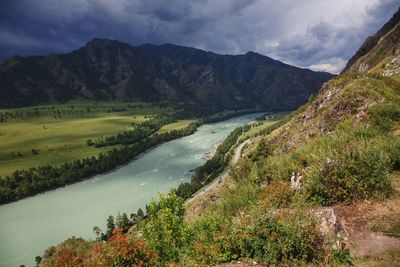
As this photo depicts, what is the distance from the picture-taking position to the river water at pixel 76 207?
97.3 meters

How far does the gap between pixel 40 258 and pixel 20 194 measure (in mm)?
66127

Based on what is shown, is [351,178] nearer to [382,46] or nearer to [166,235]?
[166,235]

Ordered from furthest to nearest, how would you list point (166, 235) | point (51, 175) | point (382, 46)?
point (51, 175) < point (382, 46) < point (166, 235)

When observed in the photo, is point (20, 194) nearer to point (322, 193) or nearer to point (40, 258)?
point (40, 258)

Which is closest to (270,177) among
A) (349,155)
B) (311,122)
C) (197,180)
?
(349,155)

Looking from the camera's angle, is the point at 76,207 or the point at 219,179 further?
the point at 219,179

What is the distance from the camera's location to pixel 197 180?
13862 centimetres

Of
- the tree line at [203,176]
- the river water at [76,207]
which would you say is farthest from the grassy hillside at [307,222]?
the tree line at [203,176]

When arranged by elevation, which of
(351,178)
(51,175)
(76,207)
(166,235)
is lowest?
(76,207)

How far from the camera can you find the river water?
97.3 metres

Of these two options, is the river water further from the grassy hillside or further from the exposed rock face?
the exposed rock face

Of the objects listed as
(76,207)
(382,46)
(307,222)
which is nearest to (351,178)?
(307,222)

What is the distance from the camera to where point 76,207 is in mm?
122000

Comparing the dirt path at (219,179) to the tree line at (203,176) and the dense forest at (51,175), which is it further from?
the dense forest at (51,175)
